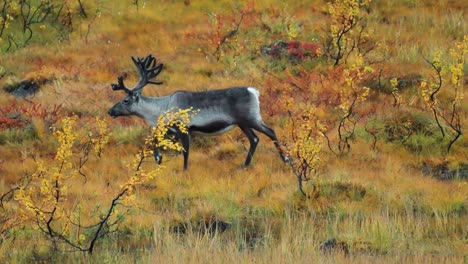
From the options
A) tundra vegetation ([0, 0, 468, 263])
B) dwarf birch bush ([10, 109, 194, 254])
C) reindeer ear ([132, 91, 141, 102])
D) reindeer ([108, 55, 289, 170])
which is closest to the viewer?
dwarf birch bush ([10, 109, 194, 254])

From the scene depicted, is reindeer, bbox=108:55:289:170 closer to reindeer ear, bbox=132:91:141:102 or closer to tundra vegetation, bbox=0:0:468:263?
tundra vegetation, bbox=0:0:468:263

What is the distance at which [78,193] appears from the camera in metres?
11.2

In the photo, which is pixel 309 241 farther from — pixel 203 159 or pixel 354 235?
pixel 203 159

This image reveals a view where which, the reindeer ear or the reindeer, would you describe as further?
the reindeer ear

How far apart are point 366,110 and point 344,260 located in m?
7.68

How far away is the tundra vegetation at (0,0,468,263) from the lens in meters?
8.44

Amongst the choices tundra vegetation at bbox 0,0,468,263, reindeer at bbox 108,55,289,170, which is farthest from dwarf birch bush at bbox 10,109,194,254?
reindeer at bbox 108,55,289,170

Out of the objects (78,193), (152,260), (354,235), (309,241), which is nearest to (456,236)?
(354,235)

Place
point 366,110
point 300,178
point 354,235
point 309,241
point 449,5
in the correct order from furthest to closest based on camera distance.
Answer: point 449,5
point 366,110
point 300,178
point 354,235
point 309,241

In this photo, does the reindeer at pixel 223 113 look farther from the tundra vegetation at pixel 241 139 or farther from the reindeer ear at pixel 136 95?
the reindeer ear at pixel 136 95

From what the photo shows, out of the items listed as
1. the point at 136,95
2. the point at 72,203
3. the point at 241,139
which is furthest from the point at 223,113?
the point at 72,203

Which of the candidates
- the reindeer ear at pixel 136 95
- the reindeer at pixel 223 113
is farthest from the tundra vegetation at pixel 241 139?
the reindeer ear at pixel 136 95

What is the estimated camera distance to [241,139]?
→ 46.1ft

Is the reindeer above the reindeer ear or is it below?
below
